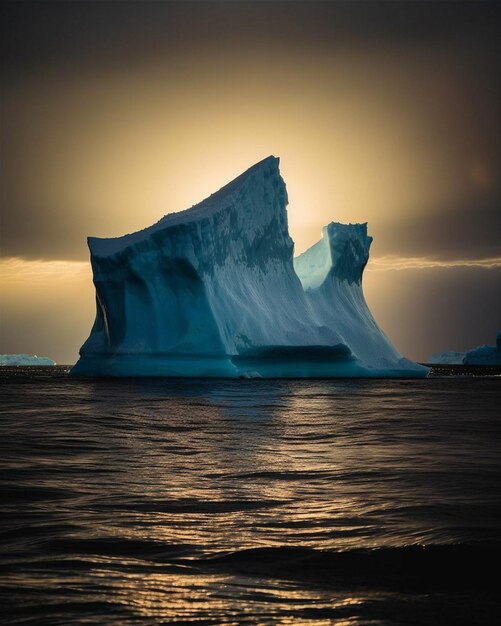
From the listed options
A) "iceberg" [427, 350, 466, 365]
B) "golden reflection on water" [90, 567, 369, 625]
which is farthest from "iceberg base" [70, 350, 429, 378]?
"iceberg" [427, 350, 466, 365]

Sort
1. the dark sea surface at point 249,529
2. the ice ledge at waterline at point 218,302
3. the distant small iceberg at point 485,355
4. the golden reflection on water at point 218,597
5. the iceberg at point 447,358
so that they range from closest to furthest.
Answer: the golden reflection on water at point 218,597, the dark sea surface at point 249,529, the ice ledge at waterline at point 218,302, the distant small iceberg at point 485,355, the iceberg at point 447,358

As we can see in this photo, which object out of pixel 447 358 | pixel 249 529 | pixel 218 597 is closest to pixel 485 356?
pixel 447 358

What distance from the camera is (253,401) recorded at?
2067 centimetres

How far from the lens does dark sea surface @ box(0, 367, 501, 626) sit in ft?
12.3

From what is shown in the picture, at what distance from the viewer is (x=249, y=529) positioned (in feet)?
17.5

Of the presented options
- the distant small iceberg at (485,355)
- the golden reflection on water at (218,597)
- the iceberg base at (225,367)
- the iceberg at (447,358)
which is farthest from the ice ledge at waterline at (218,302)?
the iceberg at (447,358)

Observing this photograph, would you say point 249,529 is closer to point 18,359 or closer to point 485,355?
point 485,355

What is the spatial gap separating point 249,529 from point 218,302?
25.3 meters

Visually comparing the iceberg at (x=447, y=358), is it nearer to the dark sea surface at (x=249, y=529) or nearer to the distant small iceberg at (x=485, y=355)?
the distant small iceberg at (x=485, y=355)

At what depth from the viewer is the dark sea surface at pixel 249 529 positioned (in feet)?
12.3

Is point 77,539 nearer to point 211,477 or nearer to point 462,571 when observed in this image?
point 462,571

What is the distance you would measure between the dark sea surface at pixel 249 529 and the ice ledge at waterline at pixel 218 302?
17671 mm

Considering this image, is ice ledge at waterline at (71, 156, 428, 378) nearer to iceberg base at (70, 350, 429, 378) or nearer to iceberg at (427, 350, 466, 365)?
iceberg base at (70, 350, 429, 378)

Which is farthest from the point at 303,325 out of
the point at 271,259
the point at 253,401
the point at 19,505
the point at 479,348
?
the point at 479,348
